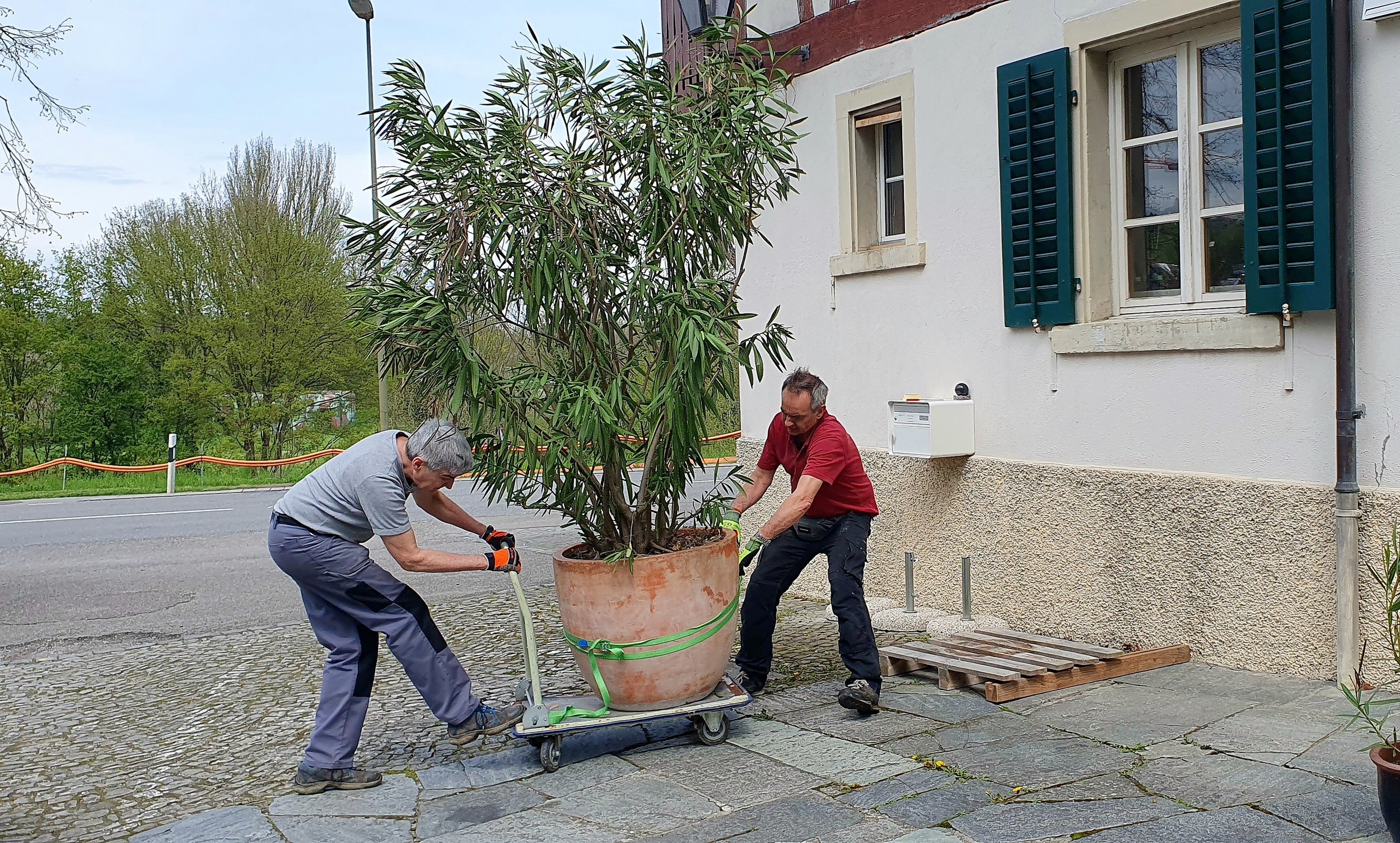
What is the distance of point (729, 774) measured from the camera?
15.9 feet

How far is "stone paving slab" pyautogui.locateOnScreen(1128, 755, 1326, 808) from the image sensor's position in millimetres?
4172

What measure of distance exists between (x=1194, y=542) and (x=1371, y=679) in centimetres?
103

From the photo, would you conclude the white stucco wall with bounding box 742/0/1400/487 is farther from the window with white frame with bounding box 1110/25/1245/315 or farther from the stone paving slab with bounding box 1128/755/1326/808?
the stone paving slab with bounding box 1128/755/1326/808

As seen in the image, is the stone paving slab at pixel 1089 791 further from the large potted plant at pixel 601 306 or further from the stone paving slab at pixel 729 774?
the large potted plant at pixel 601 306

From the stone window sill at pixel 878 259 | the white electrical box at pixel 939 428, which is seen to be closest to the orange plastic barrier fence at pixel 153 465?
the stone window sill at pixel 878 259

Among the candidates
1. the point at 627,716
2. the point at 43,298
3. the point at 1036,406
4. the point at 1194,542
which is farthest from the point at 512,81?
the point at 43,298

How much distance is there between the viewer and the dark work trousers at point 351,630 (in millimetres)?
4914

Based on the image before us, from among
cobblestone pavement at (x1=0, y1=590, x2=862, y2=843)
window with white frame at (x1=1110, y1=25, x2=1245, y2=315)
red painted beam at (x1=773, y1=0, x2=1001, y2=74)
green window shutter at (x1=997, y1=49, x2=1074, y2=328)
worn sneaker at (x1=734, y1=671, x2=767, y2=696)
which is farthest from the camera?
red painted beam at (x1=773, y1=0, x2=1001, y2=74)

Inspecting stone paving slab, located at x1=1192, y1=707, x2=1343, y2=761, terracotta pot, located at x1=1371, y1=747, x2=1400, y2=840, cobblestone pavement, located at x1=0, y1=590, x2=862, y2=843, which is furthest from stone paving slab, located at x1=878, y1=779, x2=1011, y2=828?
cobblestone pavement, located at x1=0, y1=590, x2=862, y2=843

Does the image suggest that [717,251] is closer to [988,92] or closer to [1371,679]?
[988,92]

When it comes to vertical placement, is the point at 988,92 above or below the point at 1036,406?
above

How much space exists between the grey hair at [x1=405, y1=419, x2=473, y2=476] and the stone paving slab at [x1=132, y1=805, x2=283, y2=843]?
151cm

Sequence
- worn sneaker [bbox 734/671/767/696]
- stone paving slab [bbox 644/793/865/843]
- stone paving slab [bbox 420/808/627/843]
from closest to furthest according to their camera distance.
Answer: stone paving slab [bbox 644/793/865/843]
stone paving slab [bbox 420/808/627/843]
worn sneaker [bbox 734/671/767/696]

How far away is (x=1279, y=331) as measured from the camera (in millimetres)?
5633
